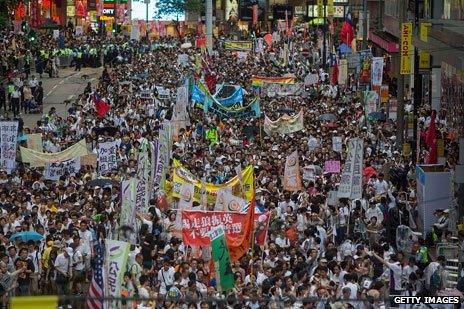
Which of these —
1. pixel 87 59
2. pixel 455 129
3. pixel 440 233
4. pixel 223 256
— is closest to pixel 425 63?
pixel 455 129

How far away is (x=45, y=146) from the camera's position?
3262 cm

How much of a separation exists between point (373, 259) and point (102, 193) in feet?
23.6

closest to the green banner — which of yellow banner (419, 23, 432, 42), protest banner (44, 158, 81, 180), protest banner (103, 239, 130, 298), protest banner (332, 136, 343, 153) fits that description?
protest banner (103, 239, 130, 298)

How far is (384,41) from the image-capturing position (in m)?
55.8

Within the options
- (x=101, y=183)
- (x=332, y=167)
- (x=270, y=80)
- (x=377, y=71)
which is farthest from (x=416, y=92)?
(x=101, y=183)

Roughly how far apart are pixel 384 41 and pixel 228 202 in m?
34.8

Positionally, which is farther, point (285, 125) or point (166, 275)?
point (285, 125)

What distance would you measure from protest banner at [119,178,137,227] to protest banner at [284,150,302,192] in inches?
252

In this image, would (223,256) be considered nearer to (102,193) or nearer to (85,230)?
(85,230)

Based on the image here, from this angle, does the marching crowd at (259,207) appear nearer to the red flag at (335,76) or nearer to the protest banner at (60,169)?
the protest banner at (60,169)

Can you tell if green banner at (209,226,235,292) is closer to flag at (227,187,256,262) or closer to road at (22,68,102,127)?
flag at (227,187,256,262)

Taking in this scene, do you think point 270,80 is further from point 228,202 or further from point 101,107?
point 228,202

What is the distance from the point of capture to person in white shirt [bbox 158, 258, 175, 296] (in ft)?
58.1

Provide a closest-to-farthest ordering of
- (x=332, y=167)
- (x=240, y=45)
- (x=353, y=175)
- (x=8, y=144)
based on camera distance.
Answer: (x=353, y=175)
(x=8, y=144)
(x=332, y=167)
(x=240, y=45)
